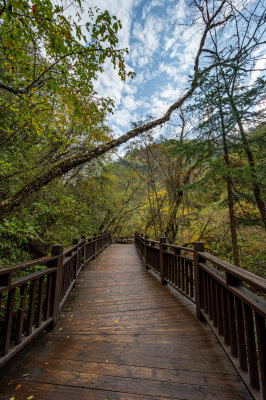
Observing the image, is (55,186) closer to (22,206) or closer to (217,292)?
(22,206)

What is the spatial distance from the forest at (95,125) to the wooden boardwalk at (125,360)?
1.92 meters

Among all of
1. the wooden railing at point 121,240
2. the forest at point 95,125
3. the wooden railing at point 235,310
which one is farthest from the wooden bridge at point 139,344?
the wooden railing at point 121,240

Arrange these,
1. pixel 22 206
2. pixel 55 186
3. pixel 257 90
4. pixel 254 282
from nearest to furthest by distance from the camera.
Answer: pixel 254 282 → pixel 22 206 → pixel 257 90 → pixel 55 186

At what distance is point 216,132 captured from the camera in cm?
505

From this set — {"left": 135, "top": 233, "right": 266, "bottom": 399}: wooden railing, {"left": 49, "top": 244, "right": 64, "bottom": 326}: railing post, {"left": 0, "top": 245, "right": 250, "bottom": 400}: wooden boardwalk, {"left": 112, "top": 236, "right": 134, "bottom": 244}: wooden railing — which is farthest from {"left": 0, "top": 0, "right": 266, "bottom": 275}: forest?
{"left": 112, "top": 236, "right": 134, "bottom": 244}: wooden railing

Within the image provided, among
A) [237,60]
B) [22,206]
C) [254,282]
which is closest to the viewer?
[254,282]

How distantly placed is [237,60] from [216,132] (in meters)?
2.16

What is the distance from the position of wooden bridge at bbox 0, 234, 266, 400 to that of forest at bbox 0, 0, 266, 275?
1617 millimetres

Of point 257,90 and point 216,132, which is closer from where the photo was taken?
point 257,90

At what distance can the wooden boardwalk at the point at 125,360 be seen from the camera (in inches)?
51.8

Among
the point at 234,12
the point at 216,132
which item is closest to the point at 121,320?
the point at 216,132

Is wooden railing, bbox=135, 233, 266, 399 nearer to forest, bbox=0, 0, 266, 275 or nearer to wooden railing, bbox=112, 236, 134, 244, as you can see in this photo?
forest, bbox=0, 0, 266, 275

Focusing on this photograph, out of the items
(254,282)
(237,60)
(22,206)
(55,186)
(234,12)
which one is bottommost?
(254,282)

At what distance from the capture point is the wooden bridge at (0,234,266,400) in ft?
4.22
